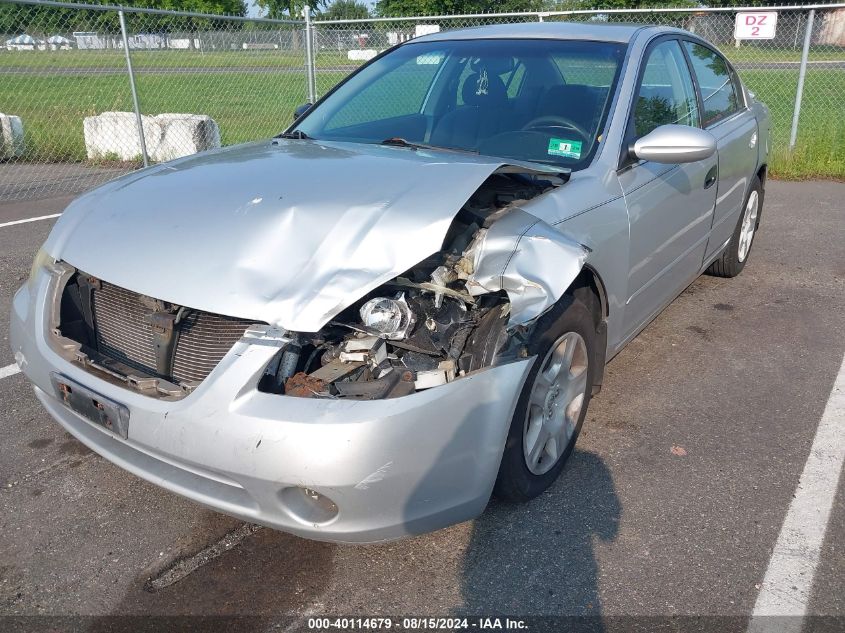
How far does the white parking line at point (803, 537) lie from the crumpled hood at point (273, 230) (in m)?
1.55

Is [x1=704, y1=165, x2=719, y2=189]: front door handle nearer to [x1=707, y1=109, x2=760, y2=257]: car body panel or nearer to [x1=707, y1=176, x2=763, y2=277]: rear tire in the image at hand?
[x1=707, y1=109, x2=760, y2=257]: car body panel

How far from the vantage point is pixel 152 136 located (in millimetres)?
9922

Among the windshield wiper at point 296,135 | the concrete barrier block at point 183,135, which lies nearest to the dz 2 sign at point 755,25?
the concrete barrier block at point 183,135

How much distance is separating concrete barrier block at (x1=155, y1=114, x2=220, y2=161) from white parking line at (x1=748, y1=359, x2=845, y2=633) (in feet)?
→ 27.3

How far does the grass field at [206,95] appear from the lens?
9.61m

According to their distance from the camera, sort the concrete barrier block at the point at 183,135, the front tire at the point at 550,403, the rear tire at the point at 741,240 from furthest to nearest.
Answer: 1. the concrete barrier block at the point at 183,135
2. the rear tire at the point at 741,240
3. the front tire at the point at 550,403

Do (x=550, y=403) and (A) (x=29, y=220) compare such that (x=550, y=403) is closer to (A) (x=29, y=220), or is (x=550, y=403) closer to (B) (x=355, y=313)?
(B) (x=355, y=313)

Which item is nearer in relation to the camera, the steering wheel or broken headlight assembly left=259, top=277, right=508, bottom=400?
broken headlight assembly left=259, top=277, right=508, bottom=400

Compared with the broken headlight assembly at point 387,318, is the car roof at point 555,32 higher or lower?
higher

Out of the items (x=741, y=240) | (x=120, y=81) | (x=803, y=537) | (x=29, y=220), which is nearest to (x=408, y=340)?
(x=803, y=537)

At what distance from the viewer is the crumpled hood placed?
2.26 meters

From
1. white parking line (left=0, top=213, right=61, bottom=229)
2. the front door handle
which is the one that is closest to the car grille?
the front door handle

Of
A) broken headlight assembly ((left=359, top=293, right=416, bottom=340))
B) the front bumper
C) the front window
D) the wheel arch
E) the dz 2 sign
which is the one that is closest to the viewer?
the front bumper

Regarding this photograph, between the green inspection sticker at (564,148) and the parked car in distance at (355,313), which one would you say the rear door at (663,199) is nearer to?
the parked car in distance at (355,313)
